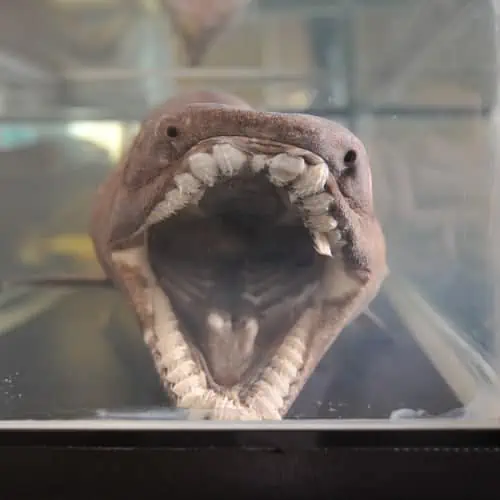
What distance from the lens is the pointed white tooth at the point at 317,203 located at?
0.70m

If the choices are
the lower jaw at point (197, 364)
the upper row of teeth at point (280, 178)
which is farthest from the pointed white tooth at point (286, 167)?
the lower jaw at point (197, 364)

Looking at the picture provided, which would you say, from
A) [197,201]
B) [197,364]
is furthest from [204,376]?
[197,201]

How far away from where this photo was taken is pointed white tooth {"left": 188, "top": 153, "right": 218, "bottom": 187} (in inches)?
27.0

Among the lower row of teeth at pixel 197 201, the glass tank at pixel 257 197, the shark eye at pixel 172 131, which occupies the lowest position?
the glass tank at pixel 257 197

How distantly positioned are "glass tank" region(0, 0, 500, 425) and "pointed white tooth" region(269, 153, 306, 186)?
0.06ft

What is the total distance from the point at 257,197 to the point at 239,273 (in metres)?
0.10

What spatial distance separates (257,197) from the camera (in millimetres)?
799

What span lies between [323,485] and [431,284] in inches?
24.4

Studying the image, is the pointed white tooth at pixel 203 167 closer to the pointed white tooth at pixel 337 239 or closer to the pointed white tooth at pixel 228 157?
the pointed white tooth at pixel 228 157

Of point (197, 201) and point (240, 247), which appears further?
point (240, 247)

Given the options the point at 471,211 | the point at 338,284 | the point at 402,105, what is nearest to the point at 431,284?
the point at 471,211

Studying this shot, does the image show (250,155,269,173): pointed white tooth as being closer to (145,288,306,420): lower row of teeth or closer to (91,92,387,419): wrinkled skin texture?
(91,92,387,419): wrinkled skin texture

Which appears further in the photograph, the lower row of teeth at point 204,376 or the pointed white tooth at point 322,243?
the pointed white tooth at point 322,243

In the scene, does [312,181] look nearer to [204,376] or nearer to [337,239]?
[337,239]
